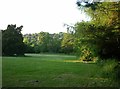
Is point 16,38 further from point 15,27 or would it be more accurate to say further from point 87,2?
point 87,2

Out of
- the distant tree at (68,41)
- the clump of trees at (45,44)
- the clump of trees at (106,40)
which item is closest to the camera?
the clump of trees at (106,40)

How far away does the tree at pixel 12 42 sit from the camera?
60791 millimetres

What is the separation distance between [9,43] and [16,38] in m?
3.26

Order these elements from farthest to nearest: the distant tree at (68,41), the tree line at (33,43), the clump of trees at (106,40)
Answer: the tree line at (33,43)
the distant tree at (68,41)
the clump of trees at (106,40)

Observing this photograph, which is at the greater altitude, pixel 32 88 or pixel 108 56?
pixel 108 56

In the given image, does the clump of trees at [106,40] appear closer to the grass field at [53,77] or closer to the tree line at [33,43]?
the grass field at [53,77]

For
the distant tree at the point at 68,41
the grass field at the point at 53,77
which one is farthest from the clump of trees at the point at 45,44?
the grass field at the point at 53,77

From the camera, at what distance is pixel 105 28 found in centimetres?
994

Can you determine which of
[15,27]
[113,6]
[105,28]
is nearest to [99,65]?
[105,28]

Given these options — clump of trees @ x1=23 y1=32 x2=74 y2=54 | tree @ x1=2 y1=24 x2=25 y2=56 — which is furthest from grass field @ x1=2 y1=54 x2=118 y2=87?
clump of trees @ x1=23 y1=32 x2=74 y2=54

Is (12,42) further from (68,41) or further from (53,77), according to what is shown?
(53,77)

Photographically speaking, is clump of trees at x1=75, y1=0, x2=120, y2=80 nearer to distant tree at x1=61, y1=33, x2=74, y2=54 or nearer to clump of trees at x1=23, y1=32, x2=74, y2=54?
distant tree at x1=61, y1=33, x2=74, y2=54

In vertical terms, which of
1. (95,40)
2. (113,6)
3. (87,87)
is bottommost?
(87,87)

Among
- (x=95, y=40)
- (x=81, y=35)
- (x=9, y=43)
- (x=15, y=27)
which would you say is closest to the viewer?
(x=95, y=40)
